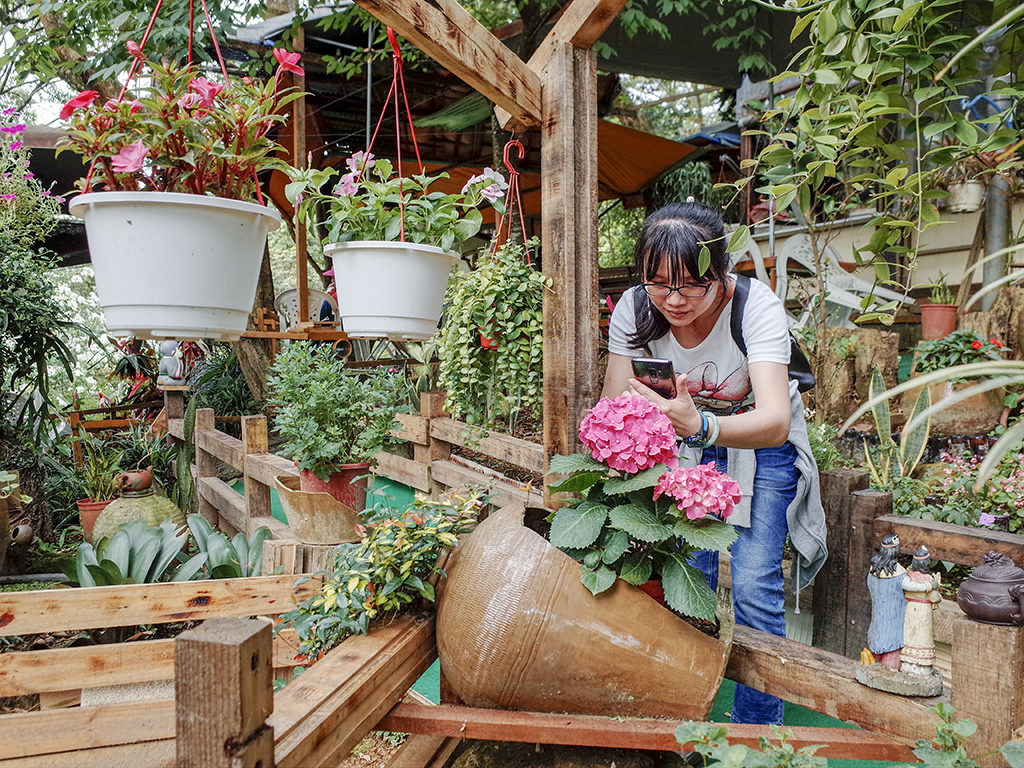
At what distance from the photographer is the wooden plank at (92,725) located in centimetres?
171

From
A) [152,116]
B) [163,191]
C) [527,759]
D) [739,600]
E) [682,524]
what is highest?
[152,116]

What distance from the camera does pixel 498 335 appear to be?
1994 millimetres

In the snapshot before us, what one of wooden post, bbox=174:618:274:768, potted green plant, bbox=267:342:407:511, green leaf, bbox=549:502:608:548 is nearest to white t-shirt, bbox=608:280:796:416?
green leaf, bbox=549:502:608:548

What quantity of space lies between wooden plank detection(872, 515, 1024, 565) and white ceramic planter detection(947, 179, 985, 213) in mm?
3380

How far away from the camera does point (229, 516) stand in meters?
3.49

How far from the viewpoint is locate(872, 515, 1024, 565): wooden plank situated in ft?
6.16

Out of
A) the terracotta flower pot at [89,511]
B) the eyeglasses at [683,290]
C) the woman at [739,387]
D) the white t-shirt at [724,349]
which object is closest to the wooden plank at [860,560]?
the woman at [739,387]

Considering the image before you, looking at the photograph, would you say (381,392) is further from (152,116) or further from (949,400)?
(949,400)

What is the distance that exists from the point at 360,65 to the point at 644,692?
581 cm

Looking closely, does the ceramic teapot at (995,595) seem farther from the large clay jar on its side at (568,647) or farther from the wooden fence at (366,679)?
the large clay jar on its side at (568,647)

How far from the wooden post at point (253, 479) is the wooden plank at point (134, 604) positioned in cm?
135

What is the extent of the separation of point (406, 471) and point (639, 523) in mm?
2883

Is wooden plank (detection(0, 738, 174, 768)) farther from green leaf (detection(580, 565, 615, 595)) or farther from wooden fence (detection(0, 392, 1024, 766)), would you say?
green leaf (detection(580, 565, 615, 595))

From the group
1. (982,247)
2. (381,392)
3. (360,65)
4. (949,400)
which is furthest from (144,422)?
(982,247)
